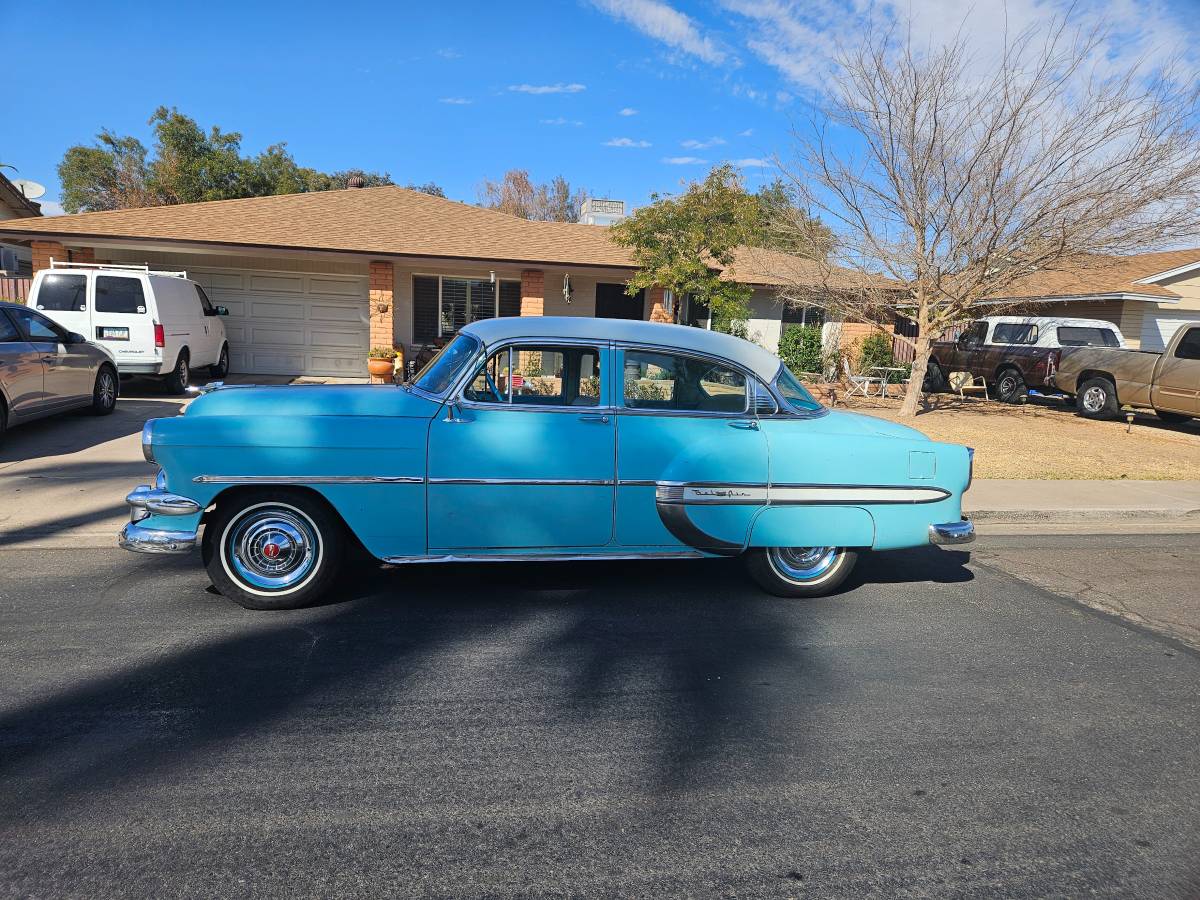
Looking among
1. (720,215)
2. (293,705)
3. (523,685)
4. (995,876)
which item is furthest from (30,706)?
(720,215)

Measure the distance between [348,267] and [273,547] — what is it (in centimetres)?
1373

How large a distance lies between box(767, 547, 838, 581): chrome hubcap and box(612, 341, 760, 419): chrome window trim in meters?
0.99

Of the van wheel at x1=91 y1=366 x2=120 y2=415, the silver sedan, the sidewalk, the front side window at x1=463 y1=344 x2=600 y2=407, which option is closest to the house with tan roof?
the van wheel at x1=91 y1=366 x2=120 y2=415

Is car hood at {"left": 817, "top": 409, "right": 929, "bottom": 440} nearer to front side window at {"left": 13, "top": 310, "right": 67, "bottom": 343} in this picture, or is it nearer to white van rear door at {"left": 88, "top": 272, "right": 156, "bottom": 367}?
front side window at {"left": 13, "top": 310, "right": 67, "bottom": 343}

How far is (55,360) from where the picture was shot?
31.0ft

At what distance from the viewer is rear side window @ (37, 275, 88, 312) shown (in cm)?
1192

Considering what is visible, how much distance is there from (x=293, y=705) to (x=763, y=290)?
1811 centimetres

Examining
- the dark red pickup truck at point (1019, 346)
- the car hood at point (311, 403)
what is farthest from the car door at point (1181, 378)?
the car hood at point (311, 403)

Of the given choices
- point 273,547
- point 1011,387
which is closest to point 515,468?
point 273,547

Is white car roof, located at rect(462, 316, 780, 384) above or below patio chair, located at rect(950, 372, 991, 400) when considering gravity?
above

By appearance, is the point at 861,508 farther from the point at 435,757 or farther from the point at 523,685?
the point at 435,757

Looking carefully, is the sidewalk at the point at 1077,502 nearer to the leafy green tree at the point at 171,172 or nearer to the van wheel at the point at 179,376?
the van wheel at the point at 179,376

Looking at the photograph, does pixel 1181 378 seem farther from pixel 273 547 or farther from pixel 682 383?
pixel 273 547

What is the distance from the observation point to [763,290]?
20047mm
